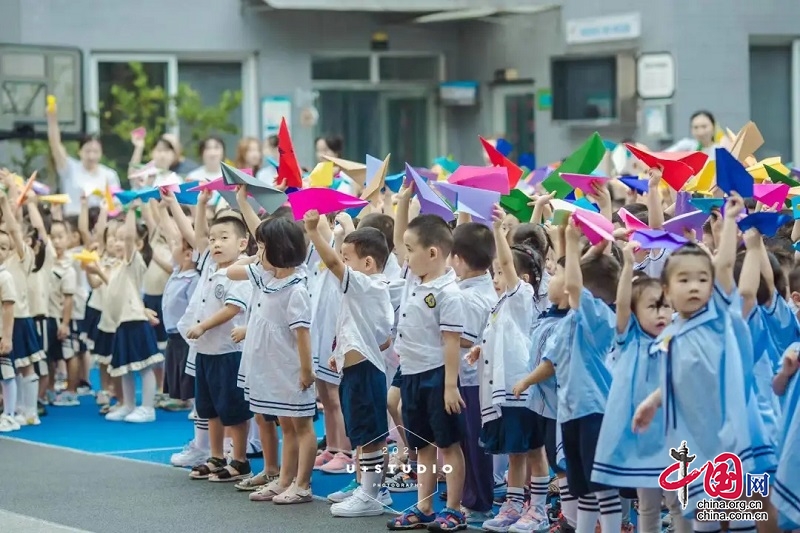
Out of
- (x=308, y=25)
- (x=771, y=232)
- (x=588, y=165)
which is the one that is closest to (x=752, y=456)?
(x=771, y=232)

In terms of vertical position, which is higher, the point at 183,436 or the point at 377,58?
the point at 377,58

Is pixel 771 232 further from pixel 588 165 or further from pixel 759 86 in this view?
pixel 759 86

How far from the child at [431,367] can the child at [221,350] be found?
1.46 m

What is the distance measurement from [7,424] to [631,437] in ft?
20.8

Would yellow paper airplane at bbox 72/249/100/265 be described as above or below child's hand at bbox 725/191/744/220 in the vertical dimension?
below

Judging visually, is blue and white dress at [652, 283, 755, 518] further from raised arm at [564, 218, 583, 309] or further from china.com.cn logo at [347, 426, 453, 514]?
china.com.cn logo at [347, 426, 453, 514]

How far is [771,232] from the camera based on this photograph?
6016 mm

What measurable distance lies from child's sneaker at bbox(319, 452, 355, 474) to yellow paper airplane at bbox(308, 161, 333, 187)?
168 cm

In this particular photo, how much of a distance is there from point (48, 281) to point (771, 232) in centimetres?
711

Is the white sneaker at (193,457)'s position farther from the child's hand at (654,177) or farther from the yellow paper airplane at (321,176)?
the child's hand at (654,177)

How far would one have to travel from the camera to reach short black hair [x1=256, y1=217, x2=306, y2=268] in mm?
7758

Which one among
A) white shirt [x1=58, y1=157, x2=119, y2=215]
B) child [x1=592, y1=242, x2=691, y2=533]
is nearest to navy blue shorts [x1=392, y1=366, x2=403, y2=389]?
child [x1=592, y1=242, x2=691, y2=533]

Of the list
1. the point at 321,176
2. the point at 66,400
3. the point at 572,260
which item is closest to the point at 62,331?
the point at 66,400

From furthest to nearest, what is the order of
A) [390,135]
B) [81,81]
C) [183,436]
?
[390,135], [81,81], [183,436]
